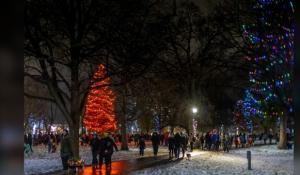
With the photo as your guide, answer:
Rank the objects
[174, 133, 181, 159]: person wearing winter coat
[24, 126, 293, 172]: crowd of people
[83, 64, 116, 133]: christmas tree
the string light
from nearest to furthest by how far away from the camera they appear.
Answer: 1. [24, 126, 293, 172]: crowd of people
2. the string light
3. [174, 133, 181, 159]: person wearing winter coat
4. [83, 64, 116, 133]: christmas tree

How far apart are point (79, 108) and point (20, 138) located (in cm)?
2231

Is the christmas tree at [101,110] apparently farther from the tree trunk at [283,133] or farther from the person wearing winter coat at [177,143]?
the person wearing winter coat at [177,143]

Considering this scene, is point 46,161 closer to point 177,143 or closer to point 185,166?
point 177,143

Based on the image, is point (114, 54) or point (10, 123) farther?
point (114, 54)

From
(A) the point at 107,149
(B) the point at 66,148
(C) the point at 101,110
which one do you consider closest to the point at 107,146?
(A) the point at 107,149

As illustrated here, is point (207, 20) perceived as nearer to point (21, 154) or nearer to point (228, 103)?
point (228, 103)

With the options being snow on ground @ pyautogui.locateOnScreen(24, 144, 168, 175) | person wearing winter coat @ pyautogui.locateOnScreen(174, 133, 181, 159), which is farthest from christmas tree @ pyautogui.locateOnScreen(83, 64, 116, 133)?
person wearing winter coat @ pyautogui.locateOnScreen(174, 133, 181, 159)

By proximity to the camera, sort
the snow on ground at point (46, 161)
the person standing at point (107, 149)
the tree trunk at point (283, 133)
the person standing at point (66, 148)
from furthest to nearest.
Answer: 1. the tree trunk at point (283, 133)
2. the snow on ground at point (46, 161)
3. the person standing at point (66, 148)
4. the person standing at point (107, 149)

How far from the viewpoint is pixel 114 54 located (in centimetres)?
2356

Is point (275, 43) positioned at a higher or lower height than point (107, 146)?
higher

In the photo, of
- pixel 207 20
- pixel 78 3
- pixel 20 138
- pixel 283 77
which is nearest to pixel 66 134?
pixel 78 3

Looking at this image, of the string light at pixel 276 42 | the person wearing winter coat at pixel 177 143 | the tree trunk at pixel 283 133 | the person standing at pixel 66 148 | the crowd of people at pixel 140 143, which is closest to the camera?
the person standing at pixel 66 148

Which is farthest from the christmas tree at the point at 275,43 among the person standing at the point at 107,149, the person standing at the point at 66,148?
the person standing at the point at 66,148

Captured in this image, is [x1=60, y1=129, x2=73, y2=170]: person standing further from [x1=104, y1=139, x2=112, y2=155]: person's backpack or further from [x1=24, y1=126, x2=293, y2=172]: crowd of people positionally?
[x1=104, y1=139, x2=112, y2=155]: person's backpack
